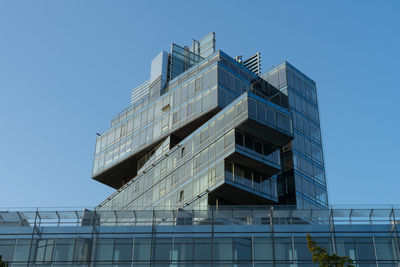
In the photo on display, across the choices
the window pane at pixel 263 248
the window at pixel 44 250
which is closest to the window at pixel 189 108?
the window pane at pixel 263 248

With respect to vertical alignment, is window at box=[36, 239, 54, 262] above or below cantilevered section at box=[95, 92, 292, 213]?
below

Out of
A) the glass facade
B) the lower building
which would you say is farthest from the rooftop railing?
the glass facade

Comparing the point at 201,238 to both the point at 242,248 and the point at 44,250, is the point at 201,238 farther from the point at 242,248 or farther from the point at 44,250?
the point at 44,250

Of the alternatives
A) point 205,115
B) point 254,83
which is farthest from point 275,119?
point 254,83

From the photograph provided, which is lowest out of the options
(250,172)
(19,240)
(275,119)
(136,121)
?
(19,240)

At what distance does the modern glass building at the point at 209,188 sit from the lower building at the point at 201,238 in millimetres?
77

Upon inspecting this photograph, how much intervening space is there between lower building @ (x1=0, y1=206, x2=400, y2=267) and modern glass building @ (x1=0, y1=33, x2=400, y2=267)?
77 millimetres

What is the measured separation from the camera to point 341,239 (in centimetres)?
4828

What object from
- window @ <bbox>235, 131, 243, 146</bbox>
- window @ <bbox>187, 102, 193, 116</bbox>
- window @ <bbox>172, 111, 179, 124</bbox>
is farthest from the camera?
window @ <bbox>172, 111, 179, 124</bbox>

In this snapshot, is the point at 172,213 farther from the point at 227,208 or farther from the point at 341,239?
the point at 341,239

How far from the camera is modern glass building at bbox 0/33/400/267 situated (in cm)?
4844

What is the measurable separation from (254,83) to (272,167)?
56.7 feet

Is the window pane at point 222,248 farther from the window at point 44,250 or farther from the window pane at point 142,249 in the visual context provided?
the window at point 44,250

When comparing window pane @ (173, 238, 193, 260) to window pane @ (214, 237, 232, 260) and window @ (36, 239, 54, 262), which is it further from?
window @ (36, 239, 54, 262)
